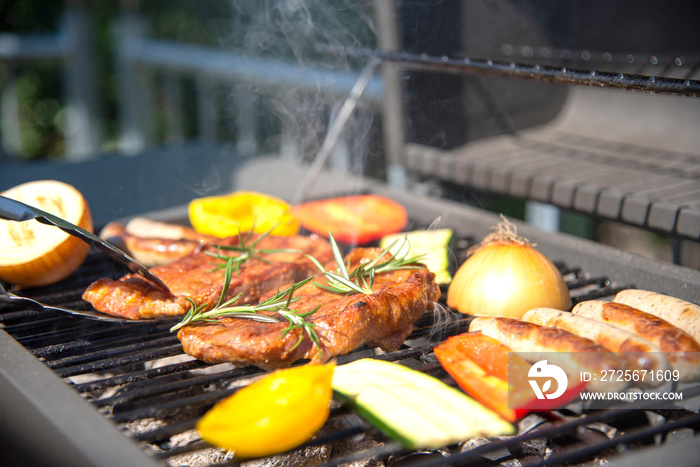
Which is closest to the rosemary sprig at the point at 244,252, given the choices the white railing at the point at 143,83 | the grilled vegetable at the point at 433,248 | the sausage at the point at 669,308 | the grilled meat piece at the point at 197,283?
the grilled meat piece at the point at 197,283

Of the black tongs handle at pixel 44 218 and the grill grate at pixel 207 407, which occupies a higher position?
the black tongs handle at pixel 44 218

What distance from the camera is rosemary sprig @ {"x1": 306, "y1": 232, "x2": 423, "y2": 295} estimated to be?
2.00m

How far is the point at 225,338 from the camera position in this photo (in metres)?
1.76

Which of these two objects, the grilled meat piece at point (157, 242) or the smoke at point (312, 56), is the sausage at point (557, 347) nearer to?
the grilled meat piece at point (157, 242)

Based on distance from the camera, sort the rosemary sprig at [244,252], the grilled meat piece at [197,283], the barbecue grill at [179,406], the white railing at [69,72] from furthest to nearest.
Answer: the white railing at [69,72]
the rosemary sprig at [244,252]
the grilled meat piece at [197,283]
the barbecue grill at [179,406]

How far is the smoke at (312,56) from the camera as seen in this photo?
13.7 ft

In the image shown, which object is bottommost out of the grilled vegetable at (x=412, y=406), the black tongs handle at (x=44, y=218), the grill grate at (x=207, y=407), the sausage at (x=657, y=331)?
the grill grate at (x=207, y=407)

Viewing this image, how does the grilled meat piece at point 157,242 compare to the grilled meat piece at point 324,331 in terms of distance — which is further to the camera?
the grilled meat piece at point 157,242

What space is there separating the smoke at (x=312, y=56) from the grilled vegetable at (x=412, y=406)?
2332mm

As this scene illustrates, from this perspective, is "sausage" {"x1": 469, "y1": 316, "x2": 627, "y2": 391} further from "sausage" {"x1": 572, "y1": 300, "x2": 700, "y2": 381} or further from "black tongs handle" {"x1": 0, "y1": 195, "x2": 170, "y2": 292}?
"black tongs handle" {"x1": 0, "y1": 195, "x2": 170, "y2": 292}

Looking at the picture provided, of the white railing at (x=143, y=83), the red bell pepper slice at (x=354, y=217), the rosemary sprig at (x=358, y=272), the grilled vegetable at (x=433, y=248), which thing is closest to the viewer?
the rosemary sprig at (x=358, y=272)

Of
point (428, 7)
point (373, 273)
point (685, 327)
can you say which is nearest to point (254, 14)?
point (428, 7)

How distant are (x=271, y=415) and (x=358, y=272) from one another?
2.59 feet

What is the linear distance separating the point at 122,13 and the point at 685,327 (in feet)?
24.4
